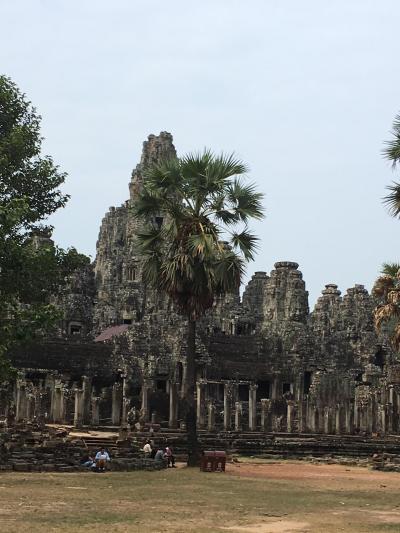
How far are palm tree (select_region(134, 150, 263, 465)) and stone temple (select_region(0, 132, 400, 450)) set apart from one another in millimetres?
8430

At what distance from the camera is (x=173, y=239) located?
2792cm

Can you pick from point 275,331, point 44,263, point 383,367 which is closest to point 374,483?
point 44,263

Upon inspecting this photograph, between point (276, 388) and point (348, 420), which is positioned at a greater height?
point (276, 388)

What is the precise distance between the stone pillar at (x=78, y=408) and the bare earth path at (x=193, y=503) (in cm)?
1275

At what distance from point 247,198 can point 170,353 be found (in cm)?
2108

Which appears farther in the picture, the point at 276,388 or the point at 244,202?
the point at 276,388

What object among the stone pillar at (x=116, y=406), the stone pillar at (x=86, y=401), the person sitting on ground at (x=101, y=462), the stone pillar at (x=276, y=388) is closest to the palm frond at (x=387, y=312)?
the person sitting on ground at (x=101, y=462)

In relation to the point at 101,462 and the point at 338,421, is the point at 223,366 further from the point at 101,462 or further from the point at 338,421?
the point at 101,462

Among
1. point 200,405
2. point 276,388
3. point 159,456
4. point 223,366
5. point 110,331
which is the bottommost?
point 159,456

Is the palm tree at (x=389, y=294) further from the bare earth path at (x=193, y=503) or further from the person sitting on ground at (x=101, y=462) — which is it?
the person sitting on ground at (x=101, y=462)

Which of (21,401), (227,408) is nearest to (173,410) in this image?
(227,408)

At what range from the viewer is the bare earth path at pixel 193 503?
47.9 feet

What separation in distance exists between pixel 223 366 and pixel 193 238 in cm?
2477

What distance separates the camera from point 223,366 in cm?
5097
